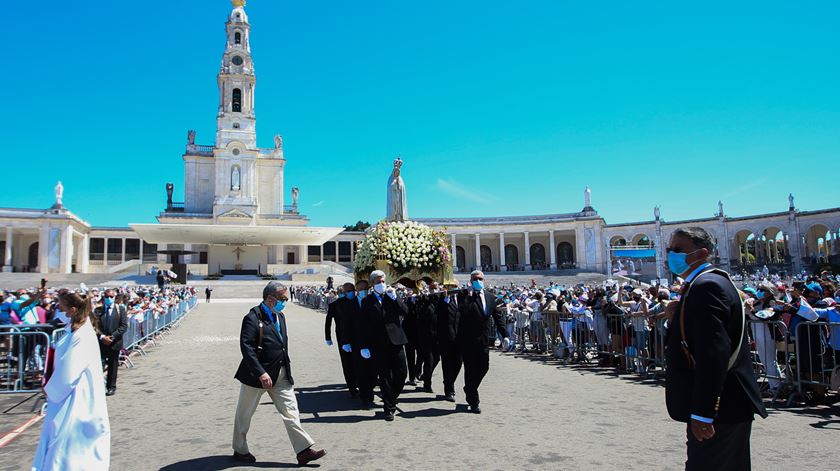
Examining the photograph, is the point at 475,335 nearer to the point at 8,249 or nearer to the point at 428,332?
the point at 428,332

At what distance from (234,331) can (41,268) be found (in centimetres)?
5076

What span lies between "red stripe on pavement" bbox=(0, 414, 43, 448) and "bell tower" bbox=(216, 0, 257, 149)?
6332 centimetres

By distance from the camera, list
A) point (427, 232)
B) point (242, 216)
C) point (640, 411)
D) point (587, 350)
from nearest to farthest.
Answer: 1. point (640, 411)
2. point (427, 232)
3. point (587, 350)
4. point (242, 216)

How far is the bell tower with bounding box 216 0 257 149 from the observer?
67.6 meters

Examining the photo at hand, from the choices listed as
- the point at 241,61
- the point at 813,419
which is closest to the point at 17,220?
the point at 241,61

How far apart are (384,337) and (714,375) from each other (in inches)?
197

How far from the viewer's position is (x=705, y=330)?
304 centimetres

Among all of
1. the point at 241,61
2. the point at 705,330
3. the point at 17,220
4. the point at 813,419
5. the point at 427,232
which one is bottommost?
the point at 813,419

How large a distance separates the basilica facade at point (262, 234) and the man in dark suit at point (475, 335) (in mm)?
45064

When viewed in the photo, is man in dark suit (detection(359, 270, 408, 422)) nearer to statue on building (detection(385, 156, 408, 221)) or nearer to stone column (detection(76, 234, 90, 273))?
statue on building (detection(385, 156, 408, 221))

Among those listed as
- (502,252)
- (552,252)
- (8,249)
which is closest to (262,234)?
(8,249)

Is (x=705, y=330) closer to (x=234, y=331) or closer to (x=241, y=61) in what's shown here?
(x=234, y=331)

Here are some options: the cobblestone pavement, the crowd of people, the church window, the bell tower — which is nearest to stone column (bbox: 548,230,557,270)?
the bell tower

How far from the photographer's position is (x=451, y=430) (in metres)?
6.39
